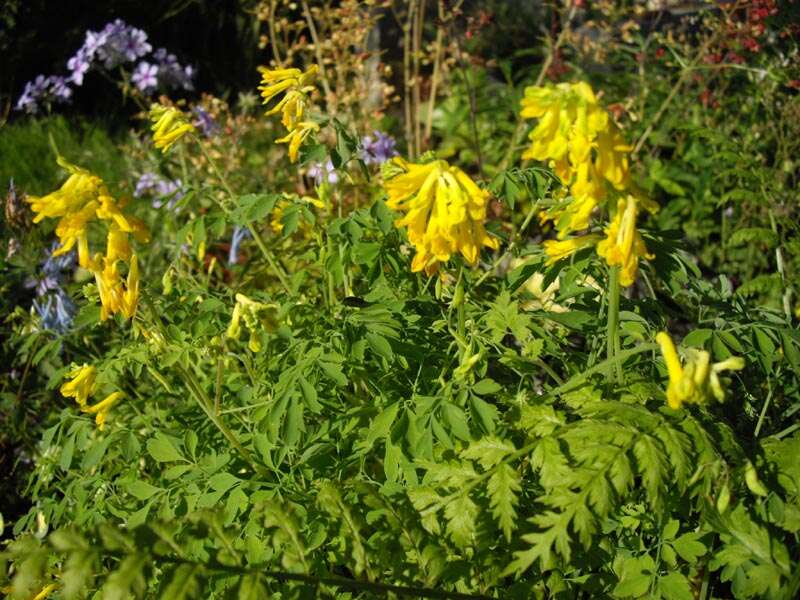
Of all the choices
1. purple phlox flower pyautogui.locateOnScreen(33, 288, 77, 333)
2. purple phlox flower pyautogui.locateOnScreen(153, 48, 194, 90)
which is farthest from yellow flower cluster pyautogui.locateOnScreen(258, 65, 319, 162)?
purple phlox flower pyautogui.locateOnScreen(153, 48, 194, 90)

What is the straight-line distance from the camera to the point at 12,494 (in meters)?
2.94

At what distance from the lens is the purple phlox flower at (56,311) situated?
2.80m

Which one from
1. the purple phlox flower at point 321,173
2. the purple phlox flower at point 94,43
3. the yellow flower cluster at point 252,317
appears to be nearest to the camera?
the yellow flower cluster at point 252,317

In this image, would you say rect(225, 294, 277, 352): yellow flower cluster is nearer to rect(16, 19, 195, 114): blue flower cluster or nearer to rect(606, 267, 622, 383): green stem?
rect(606, 267, 622, 383): green stem

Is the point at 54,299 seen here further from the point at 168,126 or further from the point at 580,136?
the point at 580,136

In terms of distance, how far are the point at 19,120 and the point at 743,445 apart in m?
5.75

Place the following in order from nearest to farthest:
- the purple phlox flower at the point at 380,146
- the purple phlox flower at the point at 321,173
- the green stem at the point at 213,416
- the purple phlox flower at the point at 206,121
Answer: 1. the green stem at the point at 213,416
2. the purple phlox flower at the point at 321,173
3. the purple phlox flower at the point at 380,146
4. the purple phlox flower at the point at 206,121

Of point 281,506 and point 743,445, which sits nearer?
point 281,506

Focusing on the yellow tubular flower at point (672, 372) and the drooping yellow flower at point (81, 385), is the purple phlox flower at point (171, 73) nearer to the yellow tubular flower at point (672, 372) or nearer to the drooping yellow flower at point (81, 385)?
the drooping yellow flower at point (81, 385)

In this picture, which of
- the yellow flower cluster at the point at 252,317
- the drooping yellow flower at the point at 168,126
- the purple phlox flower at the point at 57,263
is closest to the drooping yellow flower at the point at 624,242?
the yellow flower cluster at the point at 252,317

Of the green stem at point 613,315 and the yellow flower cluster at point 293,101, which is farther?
the yellow flower cluster at point 293,101

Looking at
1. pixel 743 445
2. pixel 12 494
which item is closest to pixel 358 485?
pixel 743 445

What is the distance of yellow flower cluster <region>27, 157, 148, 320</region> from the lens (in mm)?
1574

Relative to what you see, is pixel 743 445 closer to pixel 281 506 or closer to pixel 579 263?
pixel 579 263
